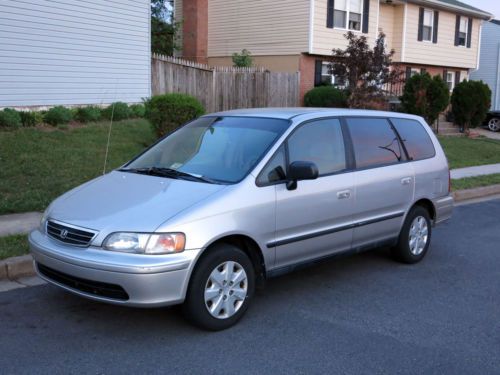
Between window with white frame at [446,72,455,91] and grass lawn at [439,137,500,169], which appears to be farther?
window with white frame at [446,72,455,91]

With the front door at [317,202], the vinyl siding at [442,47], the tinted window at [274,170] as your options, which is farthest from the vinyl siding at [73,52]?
the vinyl siding at [442,47]

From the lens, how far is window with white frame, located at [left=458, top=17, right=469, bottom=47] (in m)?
30.6

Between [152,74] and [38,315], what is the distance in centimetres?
1394

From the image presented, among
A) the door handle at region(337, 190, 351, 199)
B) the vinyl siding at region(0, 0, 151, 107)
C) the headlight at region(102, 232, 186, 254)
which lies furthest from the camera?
the vinyl siding at region(0, 0, 151, 107)

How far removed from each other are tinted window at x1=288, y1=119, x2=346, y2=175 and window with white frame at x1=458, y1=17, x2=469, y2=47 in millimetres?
27768

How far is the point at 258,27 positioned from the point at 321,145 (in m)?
19.5

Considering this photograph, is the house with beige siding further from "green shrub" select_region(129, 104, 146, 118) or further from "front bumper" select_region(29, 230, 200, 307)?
"front bumper" select_region(29, 230, 200, 307)

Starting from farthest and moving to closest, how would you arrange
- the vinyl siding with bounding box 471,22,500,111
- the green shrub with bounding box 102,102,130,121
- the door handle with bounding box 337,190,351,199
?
the vinyl siding with bounding box 471,22,500,111
the green shrub with bounding box 102,102,130,121
the door handle with bounding box 337,190,351,199

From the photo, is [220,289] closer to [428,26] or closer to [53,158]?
[53,158]

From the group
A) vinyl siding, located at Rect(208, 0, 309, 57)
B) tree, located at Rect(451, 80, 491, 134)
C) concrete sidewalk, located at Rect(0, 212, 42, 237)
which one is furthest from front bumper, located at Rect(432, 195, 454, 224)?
tree, located at Rect(451, 80, 491, 134)

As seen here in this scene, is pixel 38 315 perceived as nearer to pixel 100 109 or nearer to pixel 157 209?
pixel 157 209

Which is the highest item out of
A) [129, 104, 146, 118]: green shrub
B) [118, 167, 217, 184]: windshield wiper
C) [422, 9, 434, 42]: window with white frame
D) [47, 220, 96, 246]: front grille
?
[422, 9, 434, 42]: window with white frame

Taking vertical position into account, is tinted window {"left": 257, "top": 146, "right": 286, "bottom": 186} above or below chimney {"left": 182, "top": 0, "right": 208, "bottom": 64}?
below

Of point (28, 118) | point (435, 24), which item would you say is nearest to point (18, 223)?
point (28, 118)
